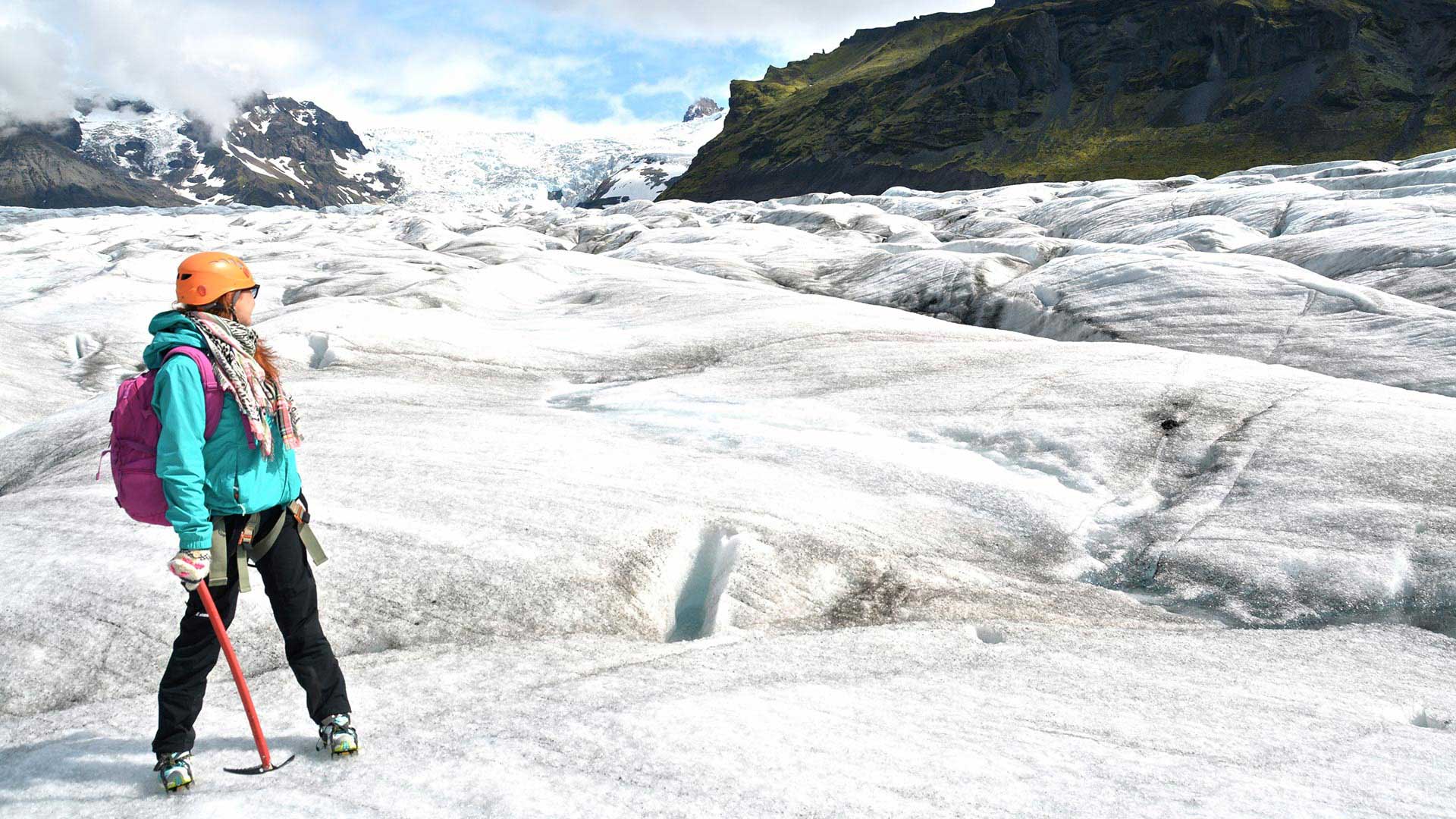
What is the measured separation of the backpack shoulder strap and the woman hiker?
0.03 metres

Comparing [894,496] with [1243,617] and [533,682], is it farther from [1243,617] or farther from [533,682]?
[533,682]

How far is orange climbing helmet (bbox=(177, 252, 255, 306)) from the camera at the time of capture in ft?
16.4

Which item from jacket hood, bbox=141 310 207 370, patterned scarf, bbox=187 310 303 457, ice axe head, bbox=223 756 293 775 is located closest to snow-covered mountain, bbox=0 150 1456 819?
ice axe head, bbox=223 756 293 775

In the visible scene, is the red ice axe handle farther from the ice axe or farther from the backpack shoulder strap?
the backpack shoulder strap

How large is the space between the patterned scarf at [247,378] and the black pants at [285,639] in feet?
1.77

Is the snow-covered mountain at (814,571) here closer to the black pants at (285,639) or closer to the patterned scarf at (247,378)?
the black pants at (285,639)

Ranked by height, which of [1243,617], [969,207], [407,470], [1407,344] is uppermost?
[969,207]

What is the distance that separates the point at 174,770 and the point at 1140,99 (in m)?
186

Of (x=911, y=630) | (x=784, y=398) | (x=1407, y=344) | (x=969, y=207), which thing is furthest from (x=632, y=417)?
(x=969, y=207)

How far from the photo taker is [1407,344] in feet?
55.3

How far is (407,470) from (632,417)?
4.18 metres

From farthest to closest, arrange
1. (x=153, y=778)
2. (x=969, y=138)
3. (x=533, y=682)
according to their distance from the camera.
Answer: (x=969, y=138) < (x=533, y=682) < (x=153, y=778)

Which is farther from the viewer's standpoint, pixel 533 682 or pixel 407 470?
pixel 407 470

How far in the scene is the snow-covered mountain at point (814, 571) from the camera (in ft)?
17.0
